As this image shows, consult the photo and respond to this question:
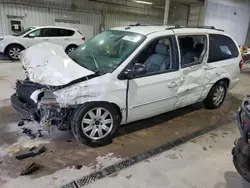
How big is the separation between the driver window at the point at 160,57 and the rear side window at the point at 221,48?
38.4 inches

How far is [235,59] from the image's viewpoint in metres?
4.13

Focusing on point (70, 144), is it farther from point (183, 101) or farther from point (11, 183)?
point (183, 101)

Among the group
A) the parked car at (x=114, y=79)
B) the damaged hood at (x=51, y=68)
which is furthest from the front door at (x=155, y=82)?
the damaged hood at (x=51, y=68)

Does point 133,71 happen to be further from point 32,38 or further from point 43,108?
point 32,38

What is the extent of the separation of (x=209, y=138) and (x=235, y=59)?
6.14ft

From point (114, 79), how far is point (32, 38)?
7.83m

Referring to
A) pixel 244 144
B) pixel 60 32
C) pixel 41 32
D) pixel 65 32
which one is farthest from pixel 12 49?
pixel 244 144

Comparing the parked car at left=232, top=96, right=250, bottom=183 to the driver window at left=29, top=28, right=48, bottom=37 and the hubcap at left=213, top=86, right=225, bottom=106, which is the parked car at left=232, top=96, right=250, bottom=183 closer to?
the hubcap at left=213, top=86, right=225, bottom=106

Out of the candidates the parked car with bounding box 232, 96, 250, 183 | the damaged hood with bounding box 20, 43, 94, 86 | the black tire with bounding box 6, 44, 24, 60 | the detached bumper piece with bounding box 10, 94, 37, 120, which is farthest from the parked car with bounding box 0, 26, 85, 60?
the parked car with bounding box 232, 96, 250, 183

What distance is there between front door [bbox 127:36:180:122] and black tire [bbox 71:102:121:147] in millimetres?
238

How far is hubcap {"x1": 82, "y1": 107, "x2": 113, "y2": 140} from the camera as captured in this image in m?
2.62

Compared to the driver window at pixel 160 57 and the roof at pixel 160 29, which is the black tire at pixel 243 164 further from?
the roof at pixel 160 29

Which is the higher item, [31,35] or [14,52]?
[31,35]

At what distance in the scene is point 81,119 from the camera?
2.55 m
